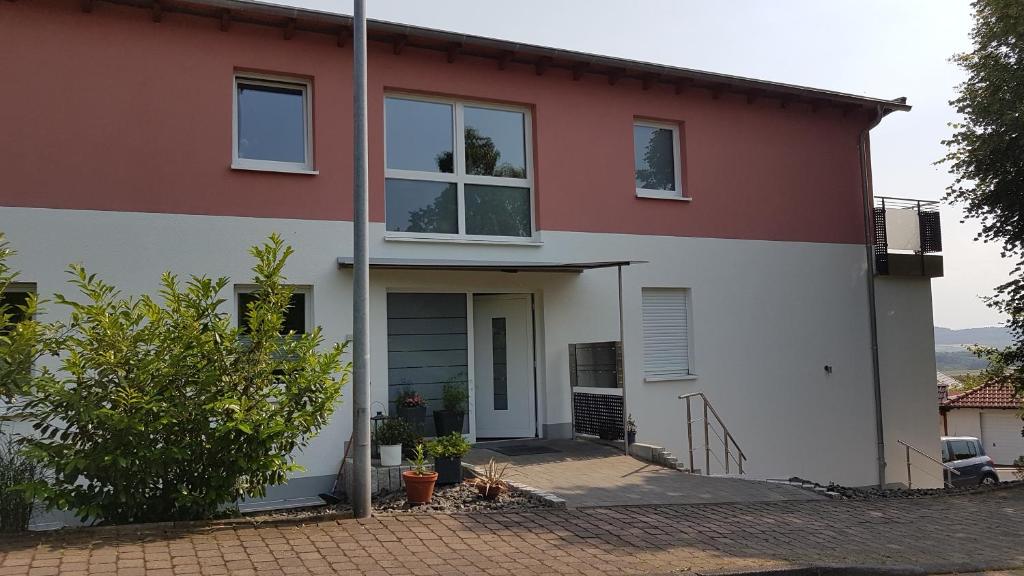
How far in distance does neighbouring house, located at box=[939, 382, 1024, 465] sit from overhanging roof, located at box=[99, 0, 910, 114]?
96.1 ft

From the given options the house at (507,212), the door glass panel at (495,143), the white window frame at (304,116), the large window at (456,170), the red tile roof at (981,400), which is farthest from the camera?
the red tile roof at (981,400)

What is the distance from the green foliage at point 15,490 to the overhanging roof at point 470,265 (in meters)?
4.42

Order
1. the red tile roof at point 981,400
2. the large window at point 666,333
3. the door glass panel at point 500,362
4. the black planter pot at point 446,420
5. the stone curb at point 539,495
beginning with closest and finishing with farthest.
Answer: the stone curb at point 539,495, the black planter pot at point 446,420, the door glass panel at point 500,362, the large window at point 666,333, the red tile roof at point 981,400

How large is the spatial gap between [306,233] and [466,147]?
2689mm

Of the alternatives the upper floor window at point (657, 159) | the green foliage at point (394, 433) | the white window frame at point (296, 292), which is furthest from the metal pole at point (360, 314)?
the upper floor window at point (657, 159)

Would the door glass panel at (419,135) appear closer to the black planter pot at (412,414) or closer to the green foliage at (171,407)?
the black planter pot at (412,414)

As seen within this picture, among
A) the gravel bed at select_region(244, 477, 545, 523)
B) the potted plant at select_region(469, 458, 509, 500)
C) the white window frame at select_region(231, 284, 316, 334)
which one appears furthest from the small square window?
the potted plant at select_region(469, 458, 509, 500)

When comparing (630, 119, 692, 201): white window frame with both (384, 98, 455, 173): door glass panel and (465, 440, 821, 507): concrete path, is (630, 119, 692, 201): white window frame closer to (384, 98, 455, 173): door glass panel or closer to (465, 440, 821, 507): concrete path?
(384, 98, 455, 173): door glass panel

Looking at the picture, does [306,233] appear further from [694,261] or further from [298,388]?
[694,261]

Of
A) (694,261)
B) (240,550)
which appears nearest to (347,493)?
(240,550)

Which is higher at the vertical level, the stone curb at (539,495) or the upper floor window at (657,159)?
the upper floor window at (657,159)

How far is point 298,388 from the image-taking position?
750 centimetres

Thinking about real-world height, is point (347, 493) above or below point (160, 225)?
below

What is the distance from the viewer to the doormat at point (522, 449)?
11072 millimetres
